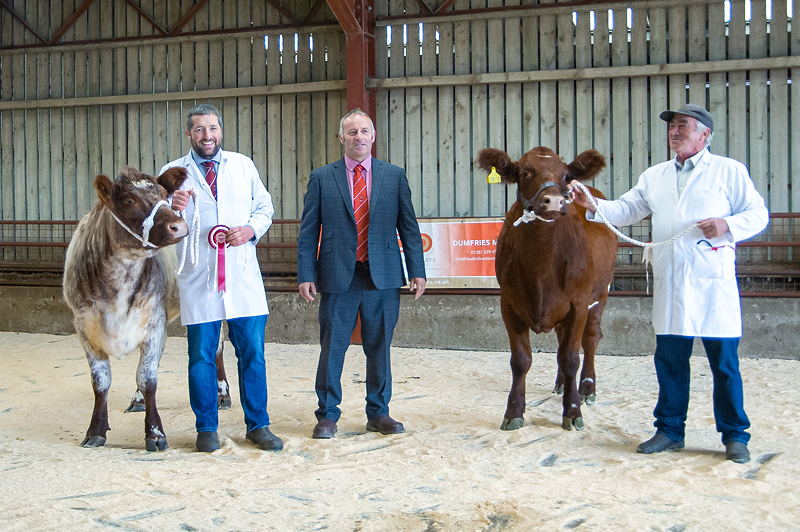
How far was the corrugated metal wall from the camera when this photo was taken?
866 cm

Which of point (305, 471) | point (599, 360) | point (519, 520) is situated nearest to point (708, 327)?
point (519, 520)

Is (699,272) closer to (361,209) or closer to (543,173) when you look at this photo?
(543,173)

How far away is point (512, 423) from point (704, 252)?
5.12 ft

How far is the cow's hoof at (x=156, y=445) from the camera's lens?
4.62 m

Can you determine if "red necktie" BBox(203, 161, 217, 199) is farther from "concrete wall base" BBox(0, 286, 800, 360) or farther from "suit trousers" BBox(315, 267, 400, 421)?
"concrete wall base" BBox(0, 286, 800, 360)

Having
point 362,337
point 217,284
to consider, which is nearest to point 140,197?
point 217,284

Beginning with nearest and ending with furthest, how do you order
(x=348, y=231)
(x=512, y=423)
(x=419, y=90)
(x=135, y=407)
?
(x=348, y=231) < (x=512, y=423) < (x=135, y=407) < (x=419, y=90)

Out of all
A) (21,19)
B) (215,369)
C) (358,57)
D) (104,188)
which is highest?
(21,19)

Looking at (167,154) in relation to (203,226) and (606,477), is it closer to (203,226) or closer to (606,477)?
(203,226)

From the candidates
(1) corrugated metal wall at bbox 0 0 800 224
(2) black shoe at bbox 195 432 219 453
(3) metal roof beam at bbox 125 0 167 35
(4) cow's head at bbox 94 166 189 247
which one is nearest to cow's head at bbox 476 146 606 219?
(4) cow's head at bbox 94 166 189 247

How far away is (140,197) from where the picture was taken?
4.55m

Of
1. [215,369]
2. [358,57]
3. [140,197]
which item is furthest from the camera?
[358,57]

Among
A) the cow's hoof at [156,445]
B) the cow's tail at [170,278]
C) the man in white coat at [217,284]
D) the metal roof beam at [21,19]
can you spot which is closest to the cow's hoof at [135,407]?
the cow's tail at [170,278]

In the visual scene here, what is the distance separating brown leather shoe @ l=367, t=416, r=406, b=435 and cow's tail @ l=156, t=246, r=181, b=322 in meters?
1.46
